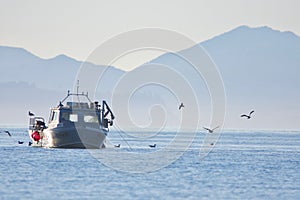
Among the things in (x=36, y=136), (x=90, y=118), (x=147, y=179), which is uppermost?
(x=90, y=118)

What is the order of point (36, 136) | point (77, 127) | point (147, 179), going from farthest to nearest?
point (36, 136)
point (77, 127)
point (147, 179)

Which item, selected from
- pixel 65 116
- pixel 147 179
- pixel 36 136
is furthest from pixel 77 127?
pixel 147 179

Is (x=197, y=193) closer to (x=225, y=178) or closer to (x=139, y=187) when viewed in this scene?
(x=139, y=187)

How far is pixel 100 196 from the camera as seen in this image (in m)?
59.1

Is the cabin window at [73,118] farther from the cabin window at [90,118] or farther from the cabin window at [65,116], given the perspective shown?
the cabin window at [90,118]

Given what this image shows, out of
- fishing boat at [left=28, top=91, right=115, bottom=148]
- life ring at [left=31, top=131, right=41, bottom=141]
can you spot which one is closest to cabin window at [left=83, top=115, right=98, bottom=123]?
fishing boat at [left=28, top=91, right=115, bottom=148]

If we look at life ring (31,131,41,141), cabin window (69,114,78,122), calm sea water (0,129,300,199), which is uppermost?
cabin window (69,114,78,122)

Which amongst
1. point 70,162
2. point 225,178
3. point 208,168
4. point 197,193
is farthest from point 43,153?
point 197,193

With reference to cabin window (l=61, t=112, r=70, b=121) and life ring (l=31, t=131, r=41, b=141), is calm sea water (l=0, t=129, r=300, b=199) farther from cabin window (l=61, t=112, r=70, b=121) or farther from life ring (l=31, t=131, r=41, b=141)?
life ring (l=31, t=131, r=41, b=141)

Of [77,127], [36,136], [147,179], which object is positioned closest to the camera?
[147,179]

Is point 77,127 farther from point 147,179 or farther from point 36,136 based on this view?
point 147,179

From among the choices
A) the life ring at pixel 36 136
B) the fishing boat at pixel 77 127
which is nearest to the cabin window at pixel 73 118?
the fishing boat at pixel 77 127

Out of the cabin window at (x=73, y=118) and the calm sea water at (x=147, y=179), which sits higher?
the cabin window at (x=73, y=118)

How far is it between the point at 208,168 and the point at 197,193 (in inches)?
824
